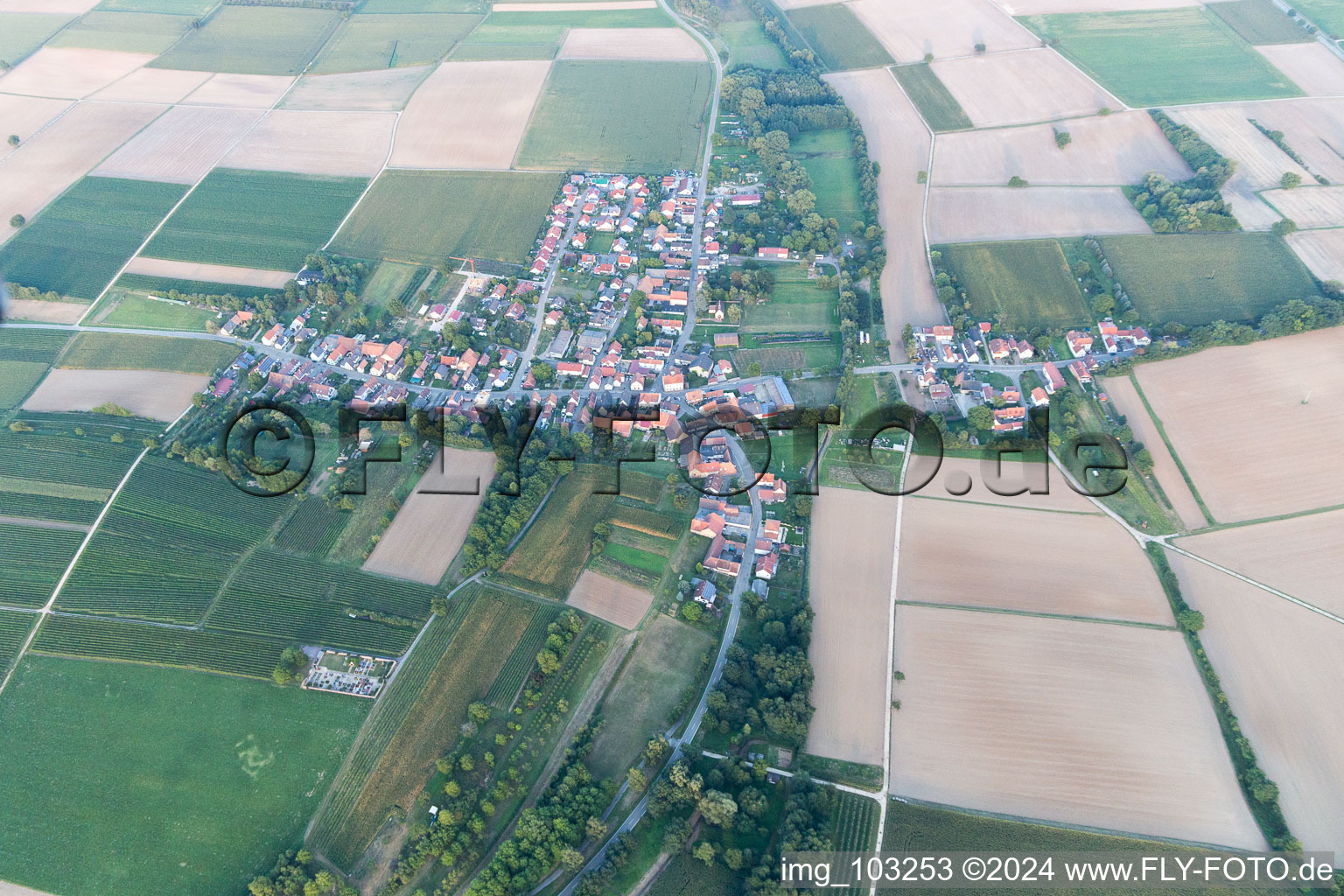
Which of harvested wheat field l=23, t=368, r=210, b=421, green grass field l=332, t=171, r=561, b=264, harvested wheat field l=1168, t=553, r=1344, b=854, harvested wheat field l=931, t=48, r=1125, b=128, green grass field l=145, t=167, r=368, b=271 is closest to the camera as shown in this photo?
harvested wheat field l=1168, t=553, r=1344, b=854

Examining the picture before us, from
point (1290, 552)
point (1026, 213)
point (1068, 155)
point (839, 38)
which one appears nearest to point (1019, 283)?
point (1026, 213)

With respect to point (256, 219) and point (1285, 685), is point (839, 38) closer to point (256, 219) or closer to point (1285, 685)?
point (256, 219)

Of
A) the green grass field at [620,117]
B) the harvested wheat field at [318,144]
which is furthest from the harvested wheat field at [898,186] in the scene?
the harvested wheat field at [318,144]

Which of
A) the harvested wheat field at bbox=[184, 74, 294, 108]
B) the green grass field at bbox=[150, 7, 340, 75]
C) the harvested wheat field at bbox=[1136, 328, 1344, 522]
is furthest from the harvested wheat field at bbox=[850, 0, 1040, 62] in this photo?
the harvested wheat field at bbox=[184, 74, 294, 108]

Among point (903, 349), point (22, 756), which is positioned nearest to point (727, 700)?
point (903, 349)

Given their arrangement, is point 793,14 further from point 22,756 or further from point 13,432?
point 22,756

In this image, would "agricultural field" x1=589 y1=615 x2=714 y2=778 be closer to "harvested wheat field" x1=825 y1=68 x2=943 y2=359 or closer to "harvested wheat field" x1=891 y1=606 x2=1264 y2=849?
"harvested wheat field" x1=891 y1=606 x2=1264 y2=849
